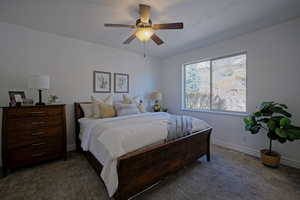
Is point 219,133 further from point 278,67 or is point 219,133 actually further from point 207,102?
point 278,67

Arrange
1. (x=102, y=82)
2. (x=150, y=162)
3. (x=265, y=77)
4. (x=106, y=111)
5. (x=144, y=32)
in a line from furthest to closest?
(x=102, y=82), (x=106, y=111), (x=265, y=77), (x=144, y=32), (x=150, y=162)

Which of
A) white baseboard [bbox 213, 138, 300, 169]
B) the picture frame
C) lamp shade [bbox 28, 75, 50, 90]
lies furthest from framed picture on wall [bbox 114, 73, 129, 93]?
white baseboard [bbox 213, 138, 300, 169]

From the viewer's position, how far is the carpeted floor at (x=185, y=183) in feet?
5.40

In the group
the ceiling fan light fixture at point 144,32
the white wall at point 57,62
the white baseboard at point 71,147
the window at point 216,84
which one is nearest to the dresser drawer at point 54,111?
the white wall at point 57,62

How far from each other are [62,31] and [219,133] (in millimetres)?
4370

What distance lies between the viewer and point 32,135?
2.22 metres

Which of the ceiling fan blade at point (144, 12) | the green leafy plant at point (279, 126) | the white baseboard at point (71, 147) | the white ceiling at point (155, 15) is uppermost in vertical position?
the white ceiling at point (155, 15)

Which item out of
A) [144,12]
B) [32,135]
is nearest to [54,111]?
[32,135]

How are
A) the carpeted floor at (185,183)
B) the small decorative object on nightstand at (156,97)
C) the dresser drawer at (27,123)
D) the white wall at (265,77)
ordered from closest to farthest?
the carpeted floor at (185,183) < the dresser drawer at (27,123) < the white wall at (265,77) < the small decorative object on nightstand at (156,97)

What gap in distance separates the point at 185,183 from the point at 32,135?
2634mm

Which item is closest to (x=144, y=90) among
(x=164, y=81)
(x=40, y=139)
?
(x=164, y=81)

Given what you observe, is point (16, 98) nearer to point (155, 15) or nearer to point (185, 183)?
point (155, 15)

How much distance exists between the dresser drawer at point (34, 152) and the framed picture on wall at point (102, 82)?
152 centimetres

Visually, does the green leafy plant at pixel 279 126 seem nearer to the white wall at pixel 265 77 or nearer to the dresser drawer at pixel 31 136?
the white wall at pixel 265 77
